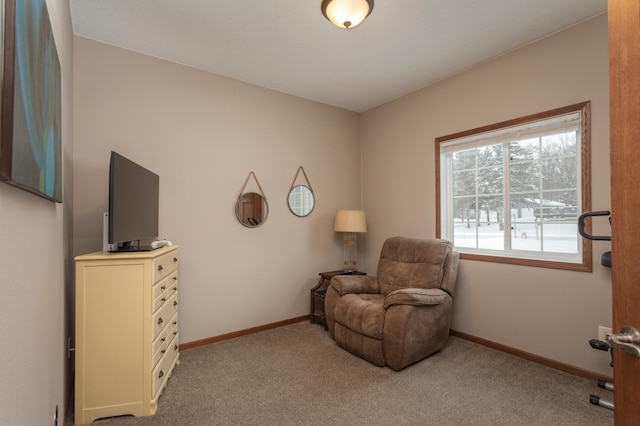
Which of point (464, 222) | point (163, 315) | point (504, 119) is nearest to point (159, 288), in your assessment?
point (163, 315)

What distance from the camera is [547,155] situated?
2625mm

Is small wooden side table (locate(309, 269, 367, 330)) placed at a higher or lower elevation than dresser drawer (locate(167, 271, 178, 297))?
lower

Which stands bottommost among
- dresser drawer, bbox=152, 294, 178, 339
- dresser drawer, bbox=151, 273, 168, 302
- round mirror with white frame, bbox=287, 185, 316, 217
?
dresser drawer, bbox=152, 294, 178, 339

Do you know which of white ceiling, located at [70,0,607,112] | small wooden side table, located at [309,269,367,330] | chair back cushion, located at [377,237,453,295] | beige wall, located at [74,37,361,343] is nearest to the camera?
white ceiling, located at [70,0,607,112]

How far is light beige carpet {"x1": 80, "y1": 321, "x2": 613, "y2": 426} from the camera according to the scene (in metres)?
1.89

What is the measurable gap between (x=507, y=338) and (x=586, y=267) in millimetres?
928

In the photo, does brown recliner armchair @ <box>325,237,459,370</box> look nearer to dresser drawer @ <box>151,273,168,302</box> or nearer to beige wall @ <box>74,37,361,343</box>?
beige wall @ <box>74,37,361,343</box>

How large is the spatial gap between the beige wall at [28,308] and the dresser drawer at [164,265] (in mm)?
545

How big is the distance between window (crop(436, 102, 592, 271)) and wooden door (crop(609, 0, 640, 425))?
1966mm

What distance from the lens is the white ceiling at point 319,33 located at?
2.16 meters

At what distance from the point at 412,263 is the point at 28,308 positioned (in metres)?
2.85

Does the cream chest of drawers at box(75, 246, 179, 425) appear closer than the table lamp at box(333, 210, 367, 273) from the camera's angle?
Yes

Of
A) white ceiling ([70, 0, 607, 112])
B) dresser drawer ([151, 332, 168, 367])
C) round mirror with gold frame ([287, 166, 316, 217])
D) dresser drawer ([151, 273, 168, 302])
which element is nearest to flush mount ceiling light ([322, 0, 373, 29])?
white ceiling ([70, 0, 607, 112])

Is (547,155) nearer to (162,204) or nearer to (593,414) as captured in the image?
(593,414)
